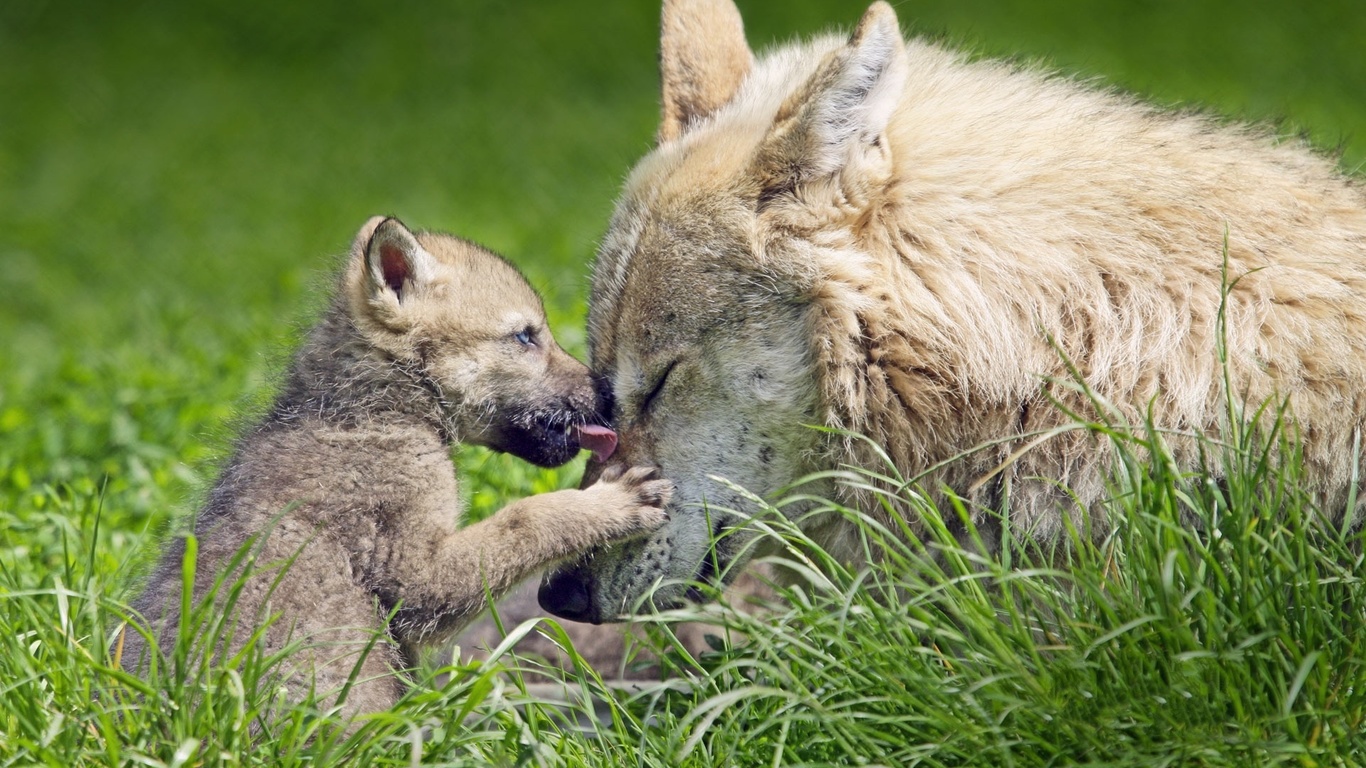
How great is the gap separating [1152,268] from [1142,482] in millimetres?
723

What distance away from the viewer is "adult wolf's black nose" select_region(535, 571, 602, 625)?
3.46 m

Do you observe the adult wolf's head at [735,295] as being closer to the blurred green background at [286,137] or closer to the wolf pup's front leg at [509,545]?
the wolf pup's front leg at [509,545]

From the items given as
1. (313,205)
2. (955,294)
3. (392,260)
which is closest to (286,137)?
(313,205)

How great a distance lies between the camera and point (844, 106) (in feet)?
9.93

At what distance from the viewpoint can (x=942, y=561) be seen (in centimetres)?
315

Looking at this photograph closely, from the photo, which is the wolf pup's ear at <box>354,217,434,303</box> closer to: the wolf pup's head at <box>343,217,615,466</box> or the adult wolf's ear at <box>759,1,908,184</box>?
the wolf pup's head at <box>343,217,615,466</box>

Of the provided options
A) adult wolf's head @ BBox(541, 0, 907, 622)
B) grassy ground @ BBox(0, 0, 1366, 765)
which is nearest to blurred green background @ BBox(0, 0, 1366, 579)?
grassy ground @ BBox(0, 0, 1366, 765)

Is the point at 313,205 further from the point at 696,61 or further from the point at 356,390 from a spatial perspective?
the point at 356,390

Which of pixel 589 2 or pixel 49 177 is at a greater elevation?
pixel 589 2

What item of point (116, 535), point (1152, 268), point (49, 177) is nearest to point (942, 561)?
point (1152, 268)

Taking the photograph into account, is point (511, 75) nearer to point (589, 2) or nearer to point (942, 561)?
point (589, 2)

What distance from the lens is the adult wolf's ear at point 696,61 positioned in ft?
12.8

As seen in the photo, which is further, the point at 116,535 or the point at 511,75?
the point at 511,75

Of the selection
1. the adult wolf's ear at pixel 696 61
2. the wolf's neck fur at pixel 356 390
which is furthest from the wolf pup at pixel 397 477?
the adult wolf's ear at pixel 696 61
